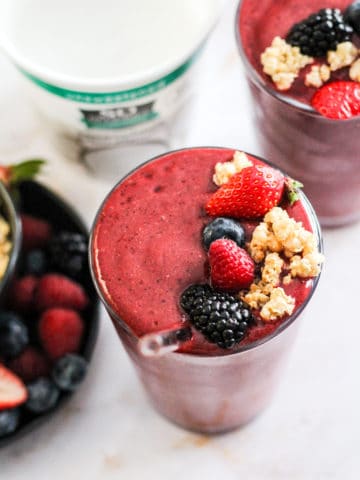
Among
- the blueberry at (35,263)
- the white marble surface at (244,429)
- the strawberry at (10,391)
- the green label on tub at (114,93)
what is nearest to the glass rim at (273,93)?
the green label on tub at (114,93)

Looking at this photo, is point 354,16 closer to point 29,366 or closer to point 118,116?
point 118,116

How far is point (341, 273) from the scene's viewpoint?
154 centimetres

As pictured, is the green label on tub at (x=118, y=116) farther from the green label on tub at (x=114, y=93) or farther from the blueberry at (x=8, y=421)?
the blueberry at (x=8, y=421)

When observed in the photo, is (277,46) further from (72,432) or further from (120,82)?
(72,432)

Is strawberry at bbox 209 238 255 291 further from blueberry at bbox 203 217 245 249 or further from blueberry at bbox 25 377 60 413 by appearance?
blueberry at bbox 25 377 60 413

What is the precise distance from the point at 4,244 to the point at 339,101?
2.03ft

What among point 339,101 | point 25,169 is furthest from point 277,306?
point 25,169

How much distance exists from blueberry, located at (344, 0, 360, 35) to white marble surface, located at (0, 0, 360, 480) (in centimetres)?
45

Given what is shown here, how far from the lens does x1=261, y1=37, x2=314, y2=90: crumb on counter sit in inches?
49.4

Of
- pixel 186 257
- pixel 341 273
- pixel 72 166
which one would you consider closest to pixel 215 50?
pixel 72 166

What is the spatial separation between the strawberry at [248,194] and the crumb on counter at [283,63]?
20cm

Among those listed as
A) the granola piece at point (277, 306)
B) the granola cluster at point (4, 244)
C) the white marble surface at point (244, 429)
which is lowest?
the white marble surface at point (244, 429)

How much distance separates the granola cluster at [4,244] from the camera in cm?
142

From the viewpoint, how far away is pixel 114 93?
1.36 meters
